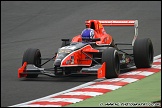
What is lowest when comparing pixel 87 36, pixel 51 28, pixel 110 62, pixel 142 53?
pixel 110 62

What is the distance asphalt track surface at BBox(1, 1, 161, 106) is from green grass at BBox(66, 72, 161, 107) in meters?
1.50

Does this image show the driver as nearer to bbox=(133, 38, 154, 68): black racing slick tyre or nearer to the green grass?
bbox=(133, 38, 154, 68): black racing slick tyre

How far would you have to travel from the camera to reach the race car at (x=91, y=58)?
1573 centimetres

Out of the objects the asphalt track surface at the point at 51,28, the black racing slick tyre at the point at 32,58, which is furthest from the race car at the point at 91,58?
the asphalt track surface at the point at 51,28

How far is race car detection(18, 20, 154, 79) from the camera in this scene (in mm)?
15734

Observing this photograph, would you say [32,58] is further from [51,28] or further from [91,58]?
[51,28]

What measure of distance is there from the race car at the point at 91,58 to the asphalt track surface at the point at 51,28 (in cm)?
28

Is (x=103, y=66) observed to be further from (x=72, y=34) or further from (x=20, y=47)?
(x=72, y=34)

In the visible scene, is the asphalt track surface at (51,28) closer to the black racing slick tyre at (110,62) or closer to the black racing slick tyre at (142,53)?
the black racing slick tyre at (110,62)

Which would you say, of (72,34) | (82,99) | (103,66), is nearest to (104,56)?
(103,66)

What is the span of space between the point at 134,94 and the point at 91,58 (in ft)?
10.8

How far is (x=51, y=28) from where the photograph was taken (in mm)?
27297

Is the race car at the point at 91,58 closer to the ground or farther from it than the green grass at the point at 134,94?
farther from it

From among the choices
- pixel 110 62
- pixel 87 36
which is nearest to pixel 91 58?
pixel 110 62
